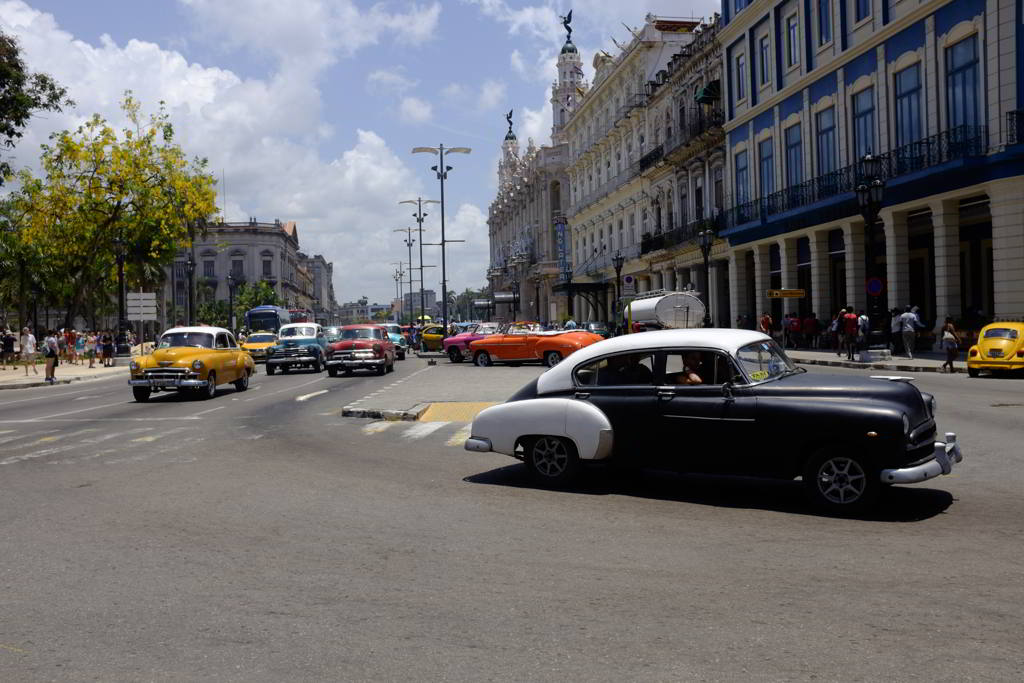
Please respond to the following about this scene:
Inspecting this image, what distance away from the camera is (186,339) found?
2331 centimetres

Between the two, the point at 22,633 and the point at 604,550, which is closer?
the point at 22,633

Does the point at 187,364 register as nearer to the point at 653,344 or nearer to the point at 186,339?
the point at 186,339

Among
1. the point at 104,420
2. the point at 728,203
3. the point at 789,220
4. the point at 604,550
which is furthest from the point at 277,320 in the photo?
the point at 604,550

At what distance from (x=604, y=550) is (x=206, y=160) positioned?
4378 centimetres

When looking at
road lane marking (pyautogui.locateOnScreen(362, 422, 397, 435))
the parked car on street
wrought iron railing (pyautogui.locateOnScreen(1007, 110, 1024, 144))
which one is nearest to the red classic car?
the parked car on street

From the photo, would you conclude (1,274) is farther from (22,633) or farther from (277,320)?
(22,633)

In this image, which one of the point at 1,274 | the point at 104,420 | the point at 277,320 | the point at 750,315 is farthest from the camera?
the point at 277,320

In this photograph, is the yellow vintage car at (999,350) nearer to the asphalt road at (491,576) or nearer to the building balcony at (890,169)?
the building balcony at (890,169)

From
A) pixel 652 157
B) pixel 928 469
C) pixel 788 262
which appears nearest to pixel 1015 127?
pixel 788 262

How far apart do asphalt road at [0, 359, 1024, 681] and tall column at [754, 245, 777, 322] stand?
33275 mm

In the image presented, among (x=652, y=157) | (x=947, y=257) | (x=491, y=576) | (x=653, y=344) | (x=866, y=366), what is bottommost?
(x=491, y=576)

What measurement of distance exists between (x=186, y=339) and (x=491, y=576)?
751 inches

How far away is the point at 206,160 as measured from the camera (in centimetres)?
4631

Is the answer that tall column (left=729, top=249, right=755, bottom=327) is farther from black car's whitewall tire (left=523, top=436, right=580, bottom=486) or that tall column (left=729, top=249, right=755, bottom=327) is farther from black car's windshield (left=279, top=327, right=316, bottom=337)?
black car's whitewall tire (left=523, top=436, right=580, bottom=486)
